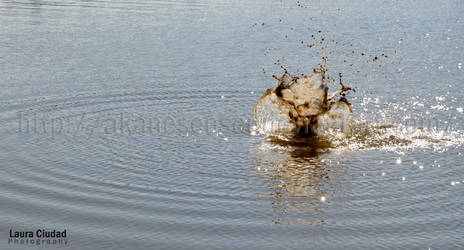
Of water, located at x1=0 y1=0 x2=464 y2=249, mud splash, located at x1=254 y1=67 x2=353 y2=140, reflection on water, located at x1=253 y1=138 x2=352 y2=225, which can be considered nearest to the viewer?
water, located at x1=0 y1=0 x2=464 y2=249

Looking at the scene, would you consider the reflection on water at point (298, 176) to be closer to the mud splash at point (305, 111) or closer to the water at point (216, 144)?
the water at point (216, 144)

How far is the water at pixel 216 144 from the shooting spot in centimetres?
1152

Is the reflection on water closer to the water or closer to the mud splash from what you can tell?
the water

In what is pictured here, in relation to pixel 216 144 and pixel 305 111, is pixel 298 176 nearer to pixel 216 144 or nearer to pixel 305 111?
pixel 216 144

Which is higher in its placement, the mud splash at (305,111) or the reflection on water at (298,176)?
the mud splash at (305,111)

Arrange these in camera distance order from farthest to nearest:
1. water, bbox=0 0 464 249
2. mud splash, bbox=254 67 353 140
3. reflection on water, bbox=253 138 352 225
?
mud splash, bbox=254 67 353 140 < reflection on water, bbox=253 138 352 225 < water, bbox=0 0 464 249

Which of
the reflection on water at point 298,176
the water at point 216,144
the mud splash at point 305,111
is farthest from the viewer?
the mud splash at point 305,111

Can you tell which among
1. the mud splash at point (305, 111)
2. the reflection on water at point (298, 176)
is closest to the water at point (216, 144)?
the reflection on water at point (298, 176)

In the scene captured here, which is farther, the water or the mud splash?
the mud splash

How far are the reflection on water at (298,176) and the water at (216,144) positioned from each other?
0.05 meters

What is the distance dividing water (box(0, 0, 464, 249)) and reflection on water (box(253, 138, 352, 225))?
5cm

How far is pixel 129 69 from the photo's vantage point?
23688 millimetres

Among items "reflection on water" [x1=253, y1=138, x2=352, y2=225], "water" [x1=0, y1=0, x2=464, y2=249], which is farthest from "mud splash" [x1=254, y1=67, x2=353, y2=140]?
"reflection on water" [x1=253, y1=138, x2=352, y2=225]

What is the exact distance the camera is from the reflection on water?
1222 centimetres
